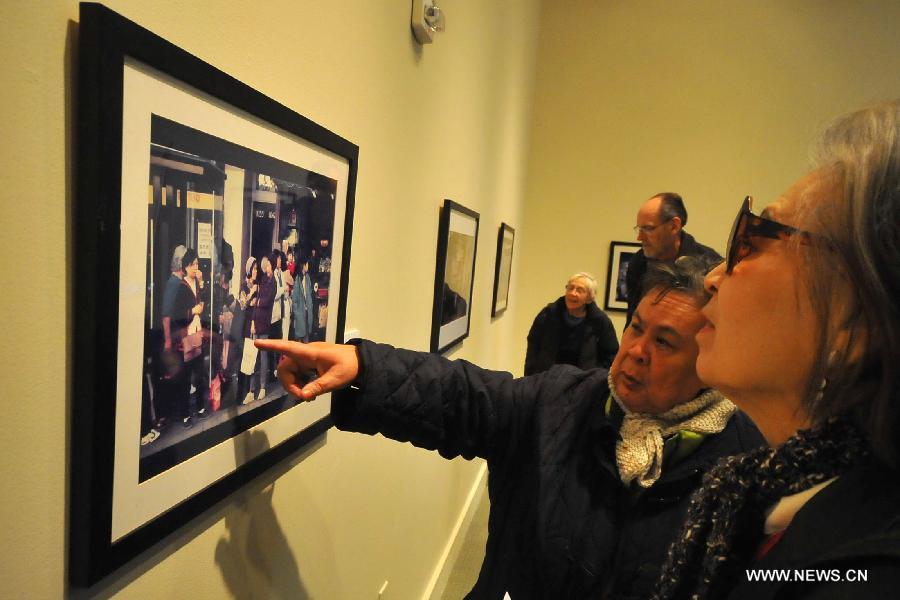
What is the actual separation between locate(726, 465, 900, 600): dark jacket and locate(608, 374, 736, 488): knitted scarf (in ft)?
1.35

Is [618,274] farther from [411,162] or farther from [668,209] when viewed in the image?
[411,162]

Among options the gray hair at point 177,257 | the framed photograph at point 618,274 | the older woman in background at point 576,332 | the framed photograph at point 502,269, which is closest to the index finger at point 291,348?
the gray hair at point 177,257

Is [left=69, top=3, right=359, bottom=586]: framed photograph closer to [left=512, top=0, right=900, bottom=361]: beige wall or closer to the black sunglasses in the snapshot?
the black sunglasses

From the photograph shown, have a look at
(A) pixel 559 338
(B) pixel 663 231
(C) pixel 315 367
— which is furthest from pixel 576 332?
(C) pixel 315 367

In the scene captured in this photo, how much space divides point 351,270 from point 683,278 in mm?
804

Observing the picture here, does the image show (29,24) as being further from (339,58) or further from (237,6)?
(339,58)

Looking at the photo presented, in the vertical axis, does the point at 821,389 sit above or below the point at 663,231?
below

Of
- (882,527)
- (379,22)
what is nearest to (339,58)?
(379,22)

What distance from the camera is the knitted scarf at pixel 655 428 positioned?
3.49ft

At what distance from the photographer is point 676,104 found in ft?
16.3

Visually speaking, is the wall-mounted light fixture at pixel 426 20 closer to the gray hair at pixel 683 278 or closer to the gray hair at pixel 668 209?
the gray hair at pixel 683 278

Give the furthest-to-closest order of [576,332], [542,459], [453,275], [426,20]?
[576,332]
[453,275]
[426,20]
[542,459]

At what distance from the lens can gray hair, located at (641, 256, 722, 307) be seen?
1.23m

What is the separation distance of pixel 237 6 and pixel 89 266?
19.4 inches
